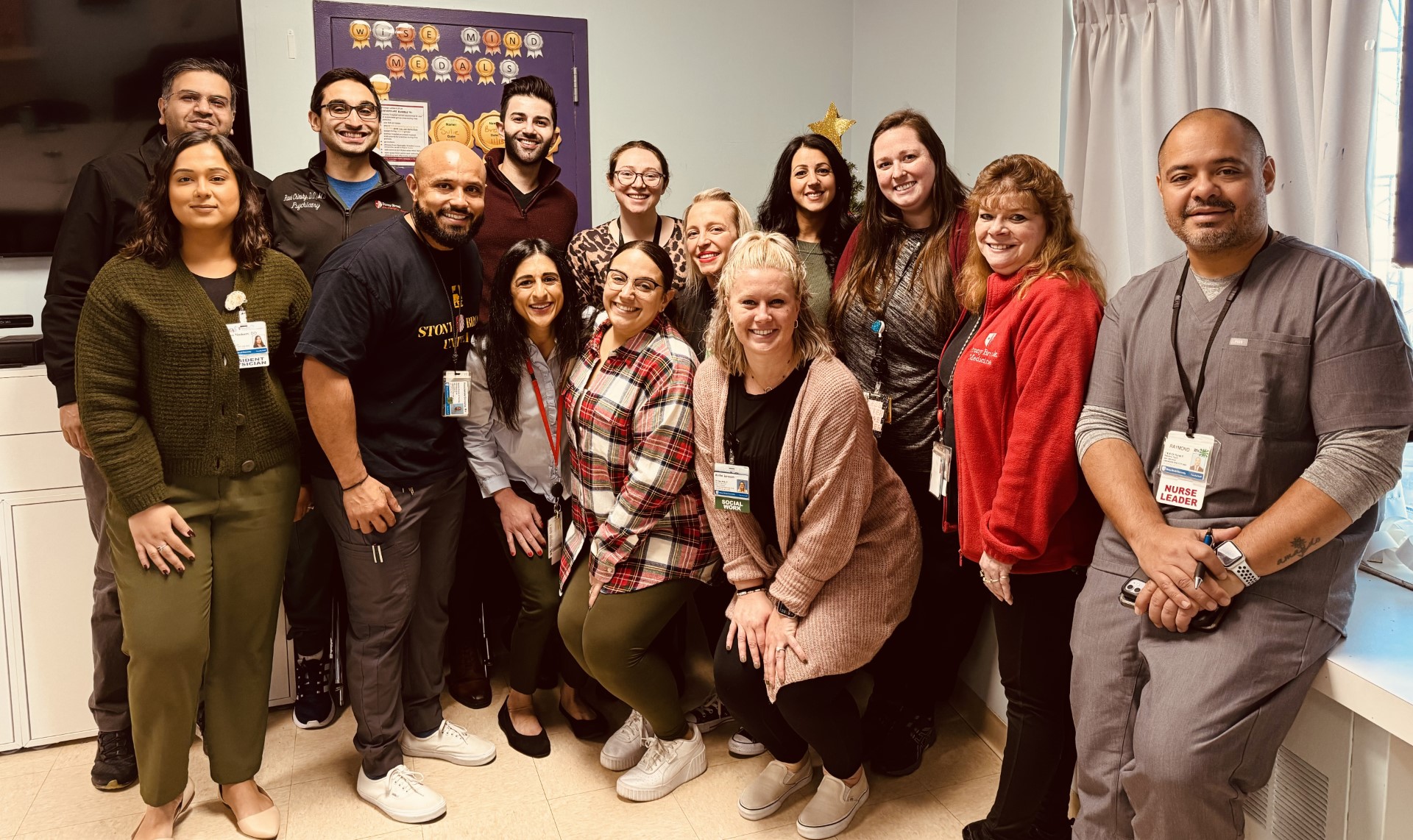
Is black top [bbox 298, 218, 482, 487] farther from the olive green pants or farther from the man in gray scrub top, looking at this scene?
the man in gray scrub top

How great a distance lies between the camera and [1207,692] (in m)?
1.65

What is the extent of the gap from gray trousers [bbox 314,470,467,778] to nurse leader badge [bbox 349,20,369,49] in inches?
85.2

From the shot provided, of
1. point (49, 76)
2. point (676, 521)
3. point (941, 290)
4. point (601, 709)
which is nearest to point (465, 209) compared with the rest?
point (676, 521)

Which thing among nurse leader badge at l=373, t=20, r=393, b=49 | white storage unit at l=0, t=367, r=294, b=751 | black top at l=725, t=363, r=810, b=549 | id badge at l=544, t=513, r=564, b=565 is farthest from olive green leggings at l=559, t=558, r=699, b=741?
nurse leader badge at l=373, t=20, r=393, b=49

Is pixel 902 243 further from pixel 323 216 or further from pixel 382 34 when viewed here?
pixel 382 34

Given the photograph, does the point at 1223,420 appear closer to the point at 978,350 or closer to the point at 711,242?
the point at 978,350

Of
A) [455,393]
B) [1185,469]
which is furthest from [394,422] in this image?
[1185,469]

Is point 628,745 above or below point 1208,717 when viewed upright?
below

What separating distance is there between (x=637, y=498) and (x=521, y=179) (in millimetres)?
1289

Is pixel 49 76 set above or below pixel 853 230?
above

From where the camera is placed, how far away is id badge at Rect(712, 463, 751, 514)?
227cm

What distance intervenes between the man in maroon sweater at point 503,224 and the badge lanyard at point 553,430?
360 mm

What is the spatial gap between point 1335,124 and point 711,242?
1498 millimetres

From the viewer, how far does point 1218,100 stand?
95.4 inches
